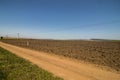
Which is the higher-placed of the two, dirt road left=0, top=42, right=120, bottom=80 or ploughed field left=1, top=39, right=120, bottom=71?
ploughed field left=1, top=39, right=120, bottom=71

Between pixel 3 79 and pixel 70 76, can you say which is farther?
pixel 70 76

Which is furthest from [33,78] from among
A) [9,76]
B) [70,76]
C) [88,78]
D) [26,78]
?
[88,78]

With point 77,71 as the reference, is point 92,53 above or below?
above

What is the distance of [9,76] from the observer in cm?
848

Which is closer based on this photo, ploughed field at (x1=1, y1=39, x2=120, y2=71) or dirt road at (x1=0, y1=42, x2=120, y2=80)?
dirt road at (x1=0, y1=42, x2=120, y2=80)

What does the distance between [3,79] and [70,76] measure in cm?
443

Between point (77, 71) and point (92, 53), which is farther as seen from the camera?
point (92, 53)

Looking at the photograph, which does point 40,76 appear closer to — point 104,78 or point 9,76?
point 9,76

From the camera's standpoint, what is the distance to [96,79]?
796 cm

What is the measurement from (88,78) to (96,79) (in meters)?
0.51

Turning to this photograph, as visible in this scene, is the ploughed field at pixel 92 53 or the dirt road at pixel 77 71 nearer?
the dirt road at pixel 77 71

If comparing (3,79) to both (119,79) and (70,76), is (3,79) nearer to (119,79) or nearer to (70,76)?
(70,76)

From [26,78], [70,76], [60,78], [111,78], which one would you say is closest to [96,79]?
[111,78]

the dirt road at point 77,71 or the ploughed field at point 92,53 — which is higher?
the ploughed field at point 92,53
